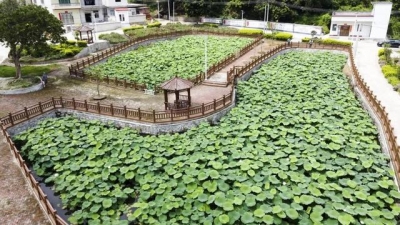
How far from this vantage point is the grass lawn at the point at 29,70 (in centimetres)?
2187

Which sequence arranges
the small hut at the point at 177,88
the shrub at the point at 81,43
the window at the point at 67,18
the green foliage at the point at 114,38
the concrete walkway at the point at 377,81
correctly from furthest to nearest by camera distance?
the window at the point at 67,18
the green foliage at the point at 114,38
the shrub at the point at 81,43
the concrete walkway at the point at 377,81
the small hut at the point at 177,88

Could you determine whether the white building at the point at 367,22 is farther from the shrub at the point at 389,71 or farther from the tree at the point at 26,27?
the tree at the point at 26,27

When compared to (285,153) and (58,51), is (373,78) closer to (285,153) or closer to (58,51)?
(285,153)

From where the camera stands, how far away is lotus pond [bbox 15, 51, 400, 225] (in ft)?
32.0

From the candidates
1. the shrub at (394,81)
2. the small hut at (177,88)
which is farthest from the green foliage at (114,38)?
the shrub at (394,81)

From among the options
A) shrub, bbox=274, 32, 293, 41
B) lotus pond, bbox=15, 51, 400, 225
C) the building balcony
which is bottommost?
lotus pond, bbox=15, 51, 400, 225

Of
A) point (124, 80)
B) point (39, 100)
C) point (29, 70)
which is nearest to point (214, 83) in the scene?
point (124, 80)

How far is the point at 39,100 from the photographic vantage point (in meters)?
17.8

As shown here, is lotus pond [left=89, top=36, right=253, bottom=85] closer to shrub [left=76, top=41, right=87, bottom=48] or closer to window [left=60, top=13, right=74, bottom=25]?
shrub [left=76, top=41, right=87, bottom=48]

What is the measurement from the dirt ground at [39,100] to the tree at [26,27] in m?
2.99

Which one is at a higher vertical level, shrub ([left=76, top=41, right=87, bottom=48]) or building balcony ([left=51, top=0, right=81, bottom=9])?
building balcony ([left=51, top=0, right=81, bottom=9])

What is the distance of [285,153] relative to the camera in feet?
42.1

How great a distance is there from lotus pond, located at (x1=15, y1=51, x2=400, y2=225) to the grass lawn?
8565mm

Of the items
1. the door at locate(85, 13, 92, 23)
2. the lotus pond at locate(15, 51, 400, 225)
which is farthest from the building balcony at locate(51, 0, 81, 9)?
the lotus pond at locate(15, 51, 400, 225)
